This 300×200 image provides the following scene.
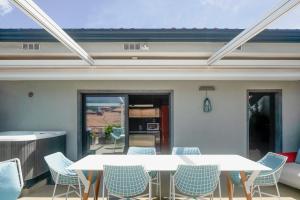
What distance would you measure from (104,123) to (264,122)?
521 cm

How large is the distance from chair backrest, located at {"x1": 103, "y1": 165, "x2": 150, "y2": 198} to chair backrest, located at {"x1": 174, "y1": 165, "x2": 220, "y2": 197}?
1.59 feet

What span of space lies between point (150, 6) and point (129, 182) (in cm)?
454

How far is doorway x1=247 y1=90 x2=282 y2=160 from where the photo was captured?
7.46m

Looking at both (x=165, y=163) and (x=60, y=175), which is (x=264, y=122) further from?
(x=60, y=175)

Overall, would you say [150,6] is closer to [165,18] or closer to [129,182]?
[165,18]

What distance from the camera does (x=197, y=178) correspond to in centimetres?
349

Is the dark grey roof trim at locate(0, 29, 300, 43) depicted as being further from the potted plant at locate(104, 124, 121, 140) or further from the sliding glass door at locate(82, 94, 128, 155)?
the potted plant at locate(104, 124, 121, 140)

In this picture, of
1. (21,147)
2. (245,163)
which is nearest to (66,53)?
(21,147)

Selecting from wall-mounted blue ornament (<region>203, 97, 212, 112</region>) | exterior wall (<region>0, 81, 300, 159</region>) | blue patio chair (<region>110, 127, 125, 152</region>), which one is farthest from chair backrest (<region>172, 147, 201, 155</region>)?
blue patio chair (<region>110, 127, 125, 152</region>)

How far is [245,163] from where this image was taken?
13.6 ft

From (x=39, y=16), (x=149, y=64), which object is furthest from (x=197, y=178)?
(x=149, y=64)

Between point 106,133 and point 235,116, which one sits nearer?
point 235,116

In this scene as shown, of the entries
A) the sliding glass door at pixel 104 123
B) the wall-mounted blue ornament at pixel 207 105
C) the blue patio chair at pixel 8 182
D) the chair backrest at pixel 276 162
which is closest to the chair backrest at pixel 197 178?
the chair backrest at pixel 276 162

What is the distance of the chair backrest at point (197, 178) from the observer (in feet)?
11.4
